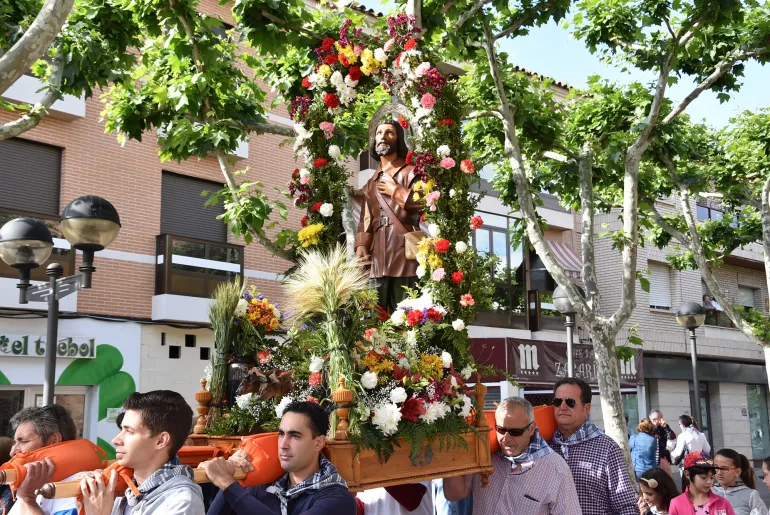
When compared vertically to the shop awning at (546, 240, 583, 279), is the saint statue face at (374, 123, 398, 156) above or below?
below

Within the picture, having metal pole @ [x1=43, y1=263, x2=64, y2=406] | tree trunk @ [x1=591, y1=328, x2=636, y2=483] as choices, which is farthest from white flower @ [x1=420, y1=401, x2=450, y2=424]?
tree trunk @ [x1=591, y1=328, x2=636, y2=483]

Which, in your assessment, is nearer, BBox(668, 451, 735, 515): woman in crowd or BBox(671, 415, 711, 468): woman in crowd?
BBox(668, 451, 735, 515): woman in crowd

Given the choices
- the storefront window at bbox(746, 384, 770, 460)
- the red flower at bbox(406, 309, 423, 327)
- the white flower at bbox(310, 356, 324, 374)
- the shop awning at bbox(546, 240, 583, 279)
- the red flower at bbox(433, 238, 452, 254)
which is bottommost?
the storefront window at bbox(746, 384, 770, 460)

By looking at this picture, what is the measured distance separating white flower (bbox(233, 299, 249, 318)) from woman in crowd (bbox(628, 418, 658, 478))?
8.37 meters

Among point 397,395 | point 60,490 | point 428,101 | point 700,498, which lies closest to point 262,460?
point 60,490

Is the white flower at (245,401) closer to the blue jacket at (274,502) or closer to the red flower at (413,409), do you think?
the red flower at (413,409)

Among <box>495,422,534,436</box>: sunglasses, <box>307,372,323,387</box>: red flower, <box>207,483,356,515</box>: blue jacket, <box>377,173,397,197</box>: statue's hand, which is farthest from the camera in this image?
<box>377,173,397,197</box>: statue's hand

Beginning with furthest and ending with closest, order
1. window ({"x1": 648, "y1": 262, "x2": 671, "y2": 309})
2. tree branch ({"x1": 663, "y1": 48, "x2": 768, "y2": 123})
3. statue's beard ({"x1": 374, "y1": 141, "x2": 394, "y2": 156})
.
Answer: window ({"x1": 648, "y1": 262, "x2": 671, "y2": 309}) → tree branch ({"x1": 663, "y1": 48, "x2": 768, "y2": 123}) → statue's beard ({"x1": 374, "y1": 141, "x2": 394, "y2": 156})

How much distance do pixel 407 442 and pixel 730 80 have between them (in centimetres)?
845

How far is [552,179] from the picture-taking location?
40.0ft

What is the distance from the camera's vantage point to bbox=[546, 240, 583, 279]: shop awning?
21406mm

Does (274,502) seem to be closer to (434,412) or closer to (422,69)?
(434,412)

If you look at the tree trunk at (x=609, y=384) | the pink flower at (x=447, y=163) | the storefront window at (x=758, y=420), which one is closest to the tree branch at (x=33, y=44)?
the pink flower at (x=447, y=163)

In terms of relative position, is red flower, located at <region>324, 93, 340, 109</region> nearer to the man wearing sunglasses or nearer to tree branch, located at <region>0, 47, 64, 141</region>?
tree branch, located at <region>0, 47, 64, 141</region>
